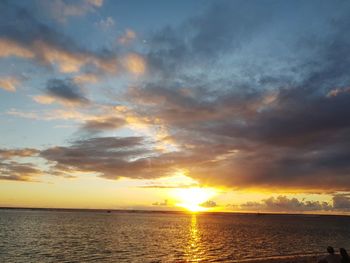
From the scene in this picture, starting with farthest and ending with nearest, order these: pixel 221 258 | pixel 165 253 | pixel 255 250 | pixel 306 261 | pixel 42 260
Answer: pixel 255 250 → pixel 165 253 → pixel 221 258 → pixel 42 260 → pixel 306 261

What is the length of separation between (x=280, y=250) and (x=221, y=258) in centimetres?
1986

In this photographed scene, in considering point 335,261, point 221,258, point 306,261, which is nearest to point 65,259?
point 221,258

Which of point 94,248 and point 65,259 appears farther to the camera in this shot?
point 94,248

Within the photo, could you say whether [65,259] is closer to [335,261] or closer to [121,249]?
[121,249]

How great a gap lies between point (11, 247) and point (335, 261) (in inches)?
2330

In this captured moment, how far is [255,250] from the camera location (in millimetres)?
68688

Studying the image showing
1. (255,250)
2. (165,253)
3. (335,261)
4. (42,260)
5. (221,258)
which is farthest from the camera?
(255,250)

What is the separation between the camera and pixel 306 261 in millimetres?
45656

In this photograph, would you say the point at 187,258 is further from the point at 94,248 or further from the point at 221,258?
the point at 94,248

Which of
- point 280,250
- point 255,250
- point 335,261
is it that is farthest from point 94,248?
point 335,261

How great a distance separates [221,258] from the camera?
56.8 m

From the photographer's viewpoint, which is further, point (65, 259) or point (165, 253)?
point (165, 253)

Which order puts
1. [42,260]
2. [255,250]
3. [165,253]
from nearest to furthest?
1. [42,260]
2. [165,253]
3. [255,250]

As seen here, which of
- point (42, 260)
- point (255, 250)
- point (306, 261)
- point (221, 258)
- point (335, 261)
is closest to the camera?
point (335, 261)
